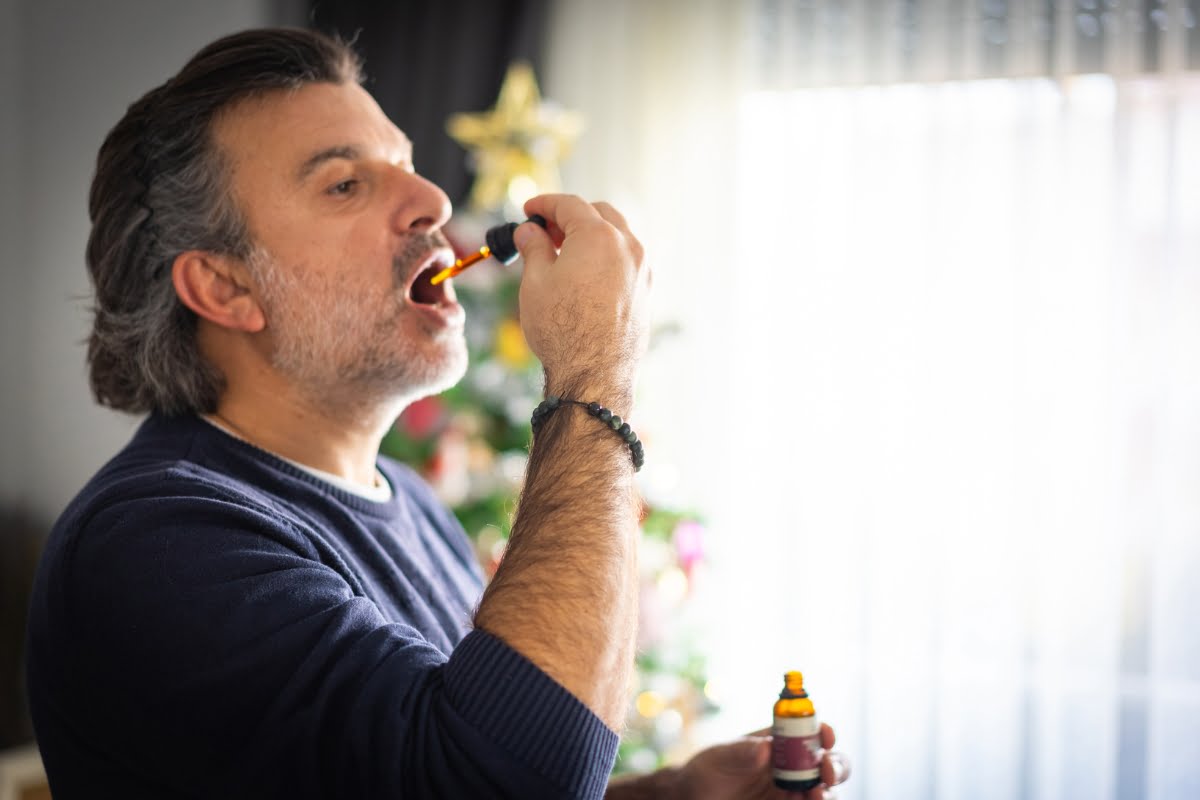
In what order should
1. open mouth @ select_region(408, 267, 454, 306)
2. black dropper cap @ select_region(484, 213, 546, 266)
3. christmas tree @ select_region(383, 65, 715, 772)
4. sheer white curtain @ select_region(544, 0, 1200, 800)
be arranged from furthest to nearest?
1. sheer white curtain @ select_region(544, 0, 1200, 800)
2. christmas tree @ select_region(383, 65, 715, 772)
3. open mouth @ select_region(408, 267, 454, 306)
4. black dropper cap @ select_region(484, 213, 546, 266)

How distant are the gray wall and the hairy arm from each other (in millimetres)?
1862

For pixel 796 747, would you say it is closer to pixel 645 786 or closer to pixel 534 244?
pixel 645 786

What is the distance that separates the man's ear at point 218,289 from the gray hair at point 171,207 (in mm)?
17

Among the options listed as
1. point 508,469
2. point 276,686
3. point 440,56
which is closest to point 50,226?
point 508,469

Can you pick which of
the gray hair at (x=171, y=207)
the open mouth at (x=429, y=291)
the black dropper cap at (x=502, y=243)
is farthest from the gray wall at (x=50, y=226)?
the black dropper cap at (x=502, y=243)

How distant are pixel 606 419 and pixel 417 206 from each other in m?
0.49

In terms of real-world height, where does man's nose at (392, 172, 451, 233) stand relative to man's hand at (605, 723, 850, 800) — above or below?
above

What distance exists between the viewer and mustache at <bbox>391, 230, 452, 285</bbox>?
1.31 m

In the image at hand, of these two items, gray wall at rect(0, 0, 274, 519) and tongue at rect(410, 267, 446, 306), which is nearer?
tongue at rect(410, 267, 446, 306)

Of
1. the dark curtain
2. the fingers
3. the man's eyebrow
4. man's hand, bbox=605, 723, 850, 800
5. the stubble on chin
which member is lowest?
man's hand, bbox=605, 723, 850, 800

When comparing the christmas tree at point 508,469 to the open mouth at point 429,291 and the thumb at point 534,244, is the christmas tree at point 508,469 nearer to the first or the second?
the open mouth at point 429,291

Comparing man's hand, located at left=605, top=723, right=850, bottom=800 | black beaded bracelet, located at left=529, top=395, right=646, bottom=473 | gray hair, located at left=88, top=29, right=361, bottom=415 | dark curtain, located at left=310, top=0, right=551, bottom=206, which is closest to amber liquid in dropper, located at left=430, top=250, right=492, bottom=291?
gray hair, located at left=88, top=29, right=361, bottom=415

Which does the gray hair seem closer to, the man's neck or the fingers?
the man's neck

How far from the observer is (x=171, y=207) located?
132cm
